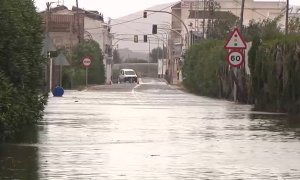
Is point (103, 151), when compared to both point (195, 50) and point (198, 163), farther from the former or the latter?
point (195, 50)

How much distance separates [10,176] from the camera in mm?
11828

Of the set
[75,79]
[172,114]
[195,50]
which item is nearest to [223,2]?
[75,79]

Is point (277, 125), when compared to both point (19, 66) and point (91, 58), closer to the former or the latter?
point (19, 66)

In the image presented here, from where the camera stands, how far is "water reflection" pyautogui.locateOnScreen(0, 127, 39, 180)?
39.4ft

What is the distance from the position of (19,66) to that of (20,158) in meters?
3.34

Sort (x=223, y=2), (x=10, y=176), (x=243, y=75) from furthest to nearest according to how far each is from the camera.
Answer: (x=223, y=2)
(x=243, y=75)
(x=10, y=176)

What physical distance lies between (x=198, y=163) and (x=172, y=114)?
492 inches

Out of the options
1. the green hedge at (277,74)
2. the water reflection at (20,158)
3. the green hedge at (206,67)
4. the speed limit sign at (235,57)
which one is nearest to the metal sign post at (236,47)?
the speed limit sign at (235,57)

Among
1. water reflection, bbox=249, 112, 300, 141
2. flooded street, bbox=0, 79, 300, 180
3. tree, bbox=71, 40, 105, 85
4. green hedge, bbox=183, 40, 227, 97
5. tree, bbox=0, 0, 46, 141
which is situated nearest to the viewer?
flooded street, bbox=0, 79, 300, 180

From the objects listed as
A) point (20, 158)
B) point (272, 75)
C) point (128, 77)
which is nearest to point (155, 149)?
point (20, 158)

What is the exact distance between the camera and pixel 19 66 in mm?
16875

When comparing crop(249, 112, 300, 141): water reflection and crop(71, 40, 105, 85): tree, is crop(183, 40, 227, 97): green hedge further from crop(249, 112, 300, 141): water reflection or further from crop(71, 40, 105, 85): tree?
crop(71, 40, 105, 85): tree

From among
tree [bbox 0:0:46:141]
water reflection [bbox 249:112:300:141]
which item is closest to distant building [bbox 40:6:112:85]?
water reflection [bbox 249:112:300:141]

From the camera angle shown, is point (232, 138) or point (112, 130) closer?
point (232, 138)
